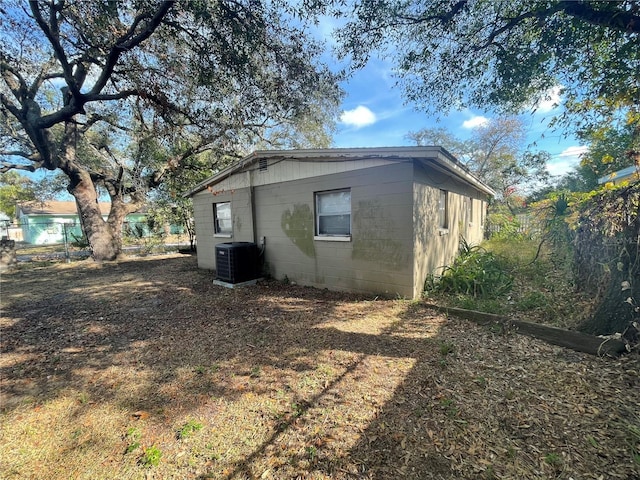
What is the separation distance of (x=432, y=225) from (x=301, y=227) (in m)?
3.07

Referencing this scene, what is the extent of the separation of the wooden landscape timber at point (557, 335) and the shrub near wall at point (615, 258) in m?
0.17

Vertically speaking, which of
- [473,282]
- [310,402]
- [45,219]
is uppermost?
[45,219]

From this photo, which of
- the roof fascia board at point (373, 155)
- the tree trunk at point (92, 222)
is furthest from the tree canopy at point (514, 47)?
the tree trunk at point (92, 222)

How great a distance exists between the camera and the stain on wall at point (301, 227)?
6844 mm

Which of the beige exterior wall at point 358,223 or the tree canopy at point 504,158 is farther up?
the tree canopy at point 504,158

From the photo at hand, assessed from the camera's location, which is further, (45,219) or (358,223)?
(45,219)

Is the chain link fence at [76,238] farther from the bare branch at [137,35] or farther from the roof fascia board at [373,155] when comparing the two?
the bare branch at [137,35]

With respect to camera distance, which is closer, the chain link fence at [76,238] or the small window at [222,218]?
the small window at [222,218]

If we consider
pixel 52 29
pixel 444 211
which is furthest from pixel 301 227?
pixel 52 29

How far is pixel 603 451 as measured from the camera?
1.90 meters

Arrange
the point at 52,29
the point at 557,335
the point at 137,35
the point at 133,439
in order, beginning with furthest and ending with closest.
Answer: the point at 52,29
the point at 137,35
the point at 557,335
the point at 133,439

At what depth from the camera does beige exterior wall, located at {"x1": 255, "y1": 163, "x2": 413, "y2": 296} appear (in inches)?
213

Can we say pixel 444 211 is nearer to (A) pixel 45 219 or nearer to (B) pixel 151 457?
(B) pixel 151 457

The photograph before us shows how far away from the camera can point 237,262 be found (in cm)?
735
